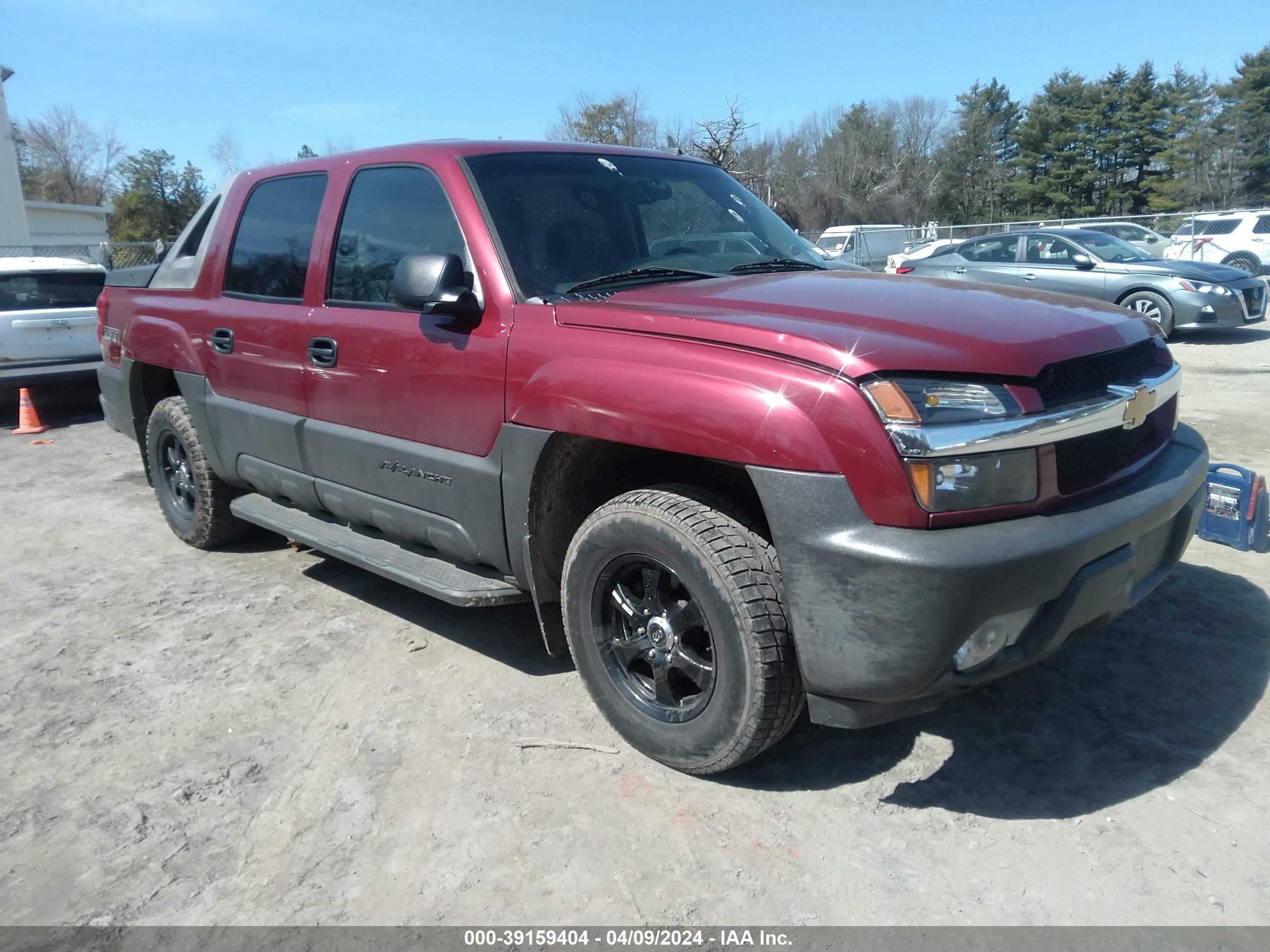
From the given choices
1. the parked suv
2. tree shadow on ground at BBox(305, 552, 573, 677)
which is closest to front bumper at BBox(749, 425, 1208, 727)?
tree shadow on ground at BBox(305, 552, 573, 677)

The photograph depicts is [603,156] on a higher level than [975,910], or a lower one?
higher

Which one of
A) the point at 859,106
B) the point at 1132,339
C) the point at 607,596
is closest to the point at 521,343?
the point at 607,596

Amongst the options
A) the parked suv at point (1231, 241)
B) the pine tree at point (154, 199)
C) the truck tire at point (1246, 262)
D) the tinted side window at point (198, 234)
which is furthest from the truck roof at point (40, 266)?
the pine tree at point (154, 199)

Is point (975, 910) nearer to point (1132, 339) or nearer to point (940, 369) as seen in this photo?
point (940, 369)

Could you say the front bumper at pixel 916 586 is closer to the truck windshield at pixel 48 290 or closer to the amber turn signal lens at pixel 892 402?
the amber turn signal lens at pixel 892 402

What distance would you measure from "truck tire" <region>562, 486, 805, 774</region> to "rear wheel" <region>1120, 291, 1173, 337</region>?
37.3 ft

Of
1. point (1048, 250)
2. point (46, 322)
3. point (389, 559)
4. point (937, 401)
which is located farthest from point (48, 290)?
point (1048, 250)

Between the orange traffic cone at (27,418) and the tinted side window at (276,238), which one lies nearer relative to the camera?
the tinted side window at (276,238)

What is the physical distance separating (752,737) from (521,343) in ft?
4.56

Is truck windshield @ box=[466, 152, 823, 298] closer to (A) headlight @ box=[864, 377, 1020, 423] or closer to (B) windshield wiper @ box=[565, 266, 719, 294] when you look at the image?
(B) windshield wiper @ box=[565, 266, 719, 294]

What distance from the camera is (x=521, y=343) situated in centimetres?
296

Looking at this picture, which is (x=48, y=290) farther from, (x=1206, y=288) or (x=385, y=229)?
(x=1206, y=288)

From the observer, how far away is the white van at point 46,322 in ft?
30.6

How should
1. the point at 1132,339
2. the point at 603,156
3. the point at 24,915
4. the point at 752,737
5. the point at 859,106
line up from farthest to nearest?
the point at 859,106, the point at 603,156, the point at 1132,339, the point at 752,737, the point at 24,915
